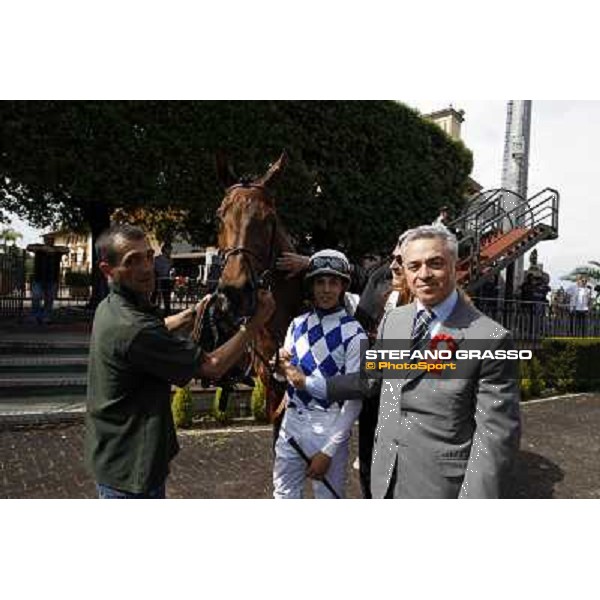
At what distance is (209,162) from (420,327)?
9.07 m

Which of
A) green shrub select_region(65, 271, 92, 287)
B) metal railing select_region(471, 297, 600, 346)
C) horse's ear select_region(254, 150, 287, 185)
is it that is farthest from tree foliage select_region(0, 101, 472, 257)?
metal railing select_region(471, 297, 600, 346)

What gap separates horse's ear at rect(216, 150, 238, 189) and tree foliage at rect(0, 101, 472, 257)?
3.34m

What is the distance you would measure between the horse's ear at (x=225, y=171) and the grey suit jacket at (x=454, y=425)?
187cm

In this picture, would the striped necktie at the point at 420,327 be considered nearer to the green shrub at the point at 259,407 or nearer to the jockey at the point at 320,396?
the jockey at the point at 320,396

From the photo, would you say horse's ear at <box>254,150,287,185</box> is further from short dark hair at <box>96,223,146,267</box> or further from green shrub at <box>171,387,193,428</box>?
green shrub at <box>171,387,193,428</box>

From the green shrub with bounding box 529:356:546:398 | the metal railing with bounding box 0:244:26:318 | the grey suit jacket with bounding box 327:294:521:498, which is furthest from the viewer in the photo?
the metal railing with bounding box 0:244:26:318

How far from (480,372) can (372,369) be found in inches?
24.8

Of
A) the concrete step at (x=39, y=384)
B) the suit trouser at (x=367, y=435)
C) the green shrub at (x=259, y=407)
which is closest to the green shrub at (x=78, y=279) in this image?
the concrete step at (x=39, y=384)

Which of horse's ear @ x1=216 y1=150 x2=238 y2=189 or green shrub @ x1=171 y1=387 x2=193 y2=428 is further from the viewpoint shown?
green shrub @ x1=171 y1=387 x2=193 y2=428

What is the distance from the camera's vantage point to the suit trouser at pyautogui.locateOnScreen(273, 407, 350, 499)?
113 inches

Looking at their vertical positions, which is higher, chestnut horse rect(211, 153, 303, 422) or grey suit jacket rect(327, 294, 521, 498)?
chestnut horse rect(211, 153, 303, 422)

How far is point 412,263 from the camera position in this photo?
2154mm
